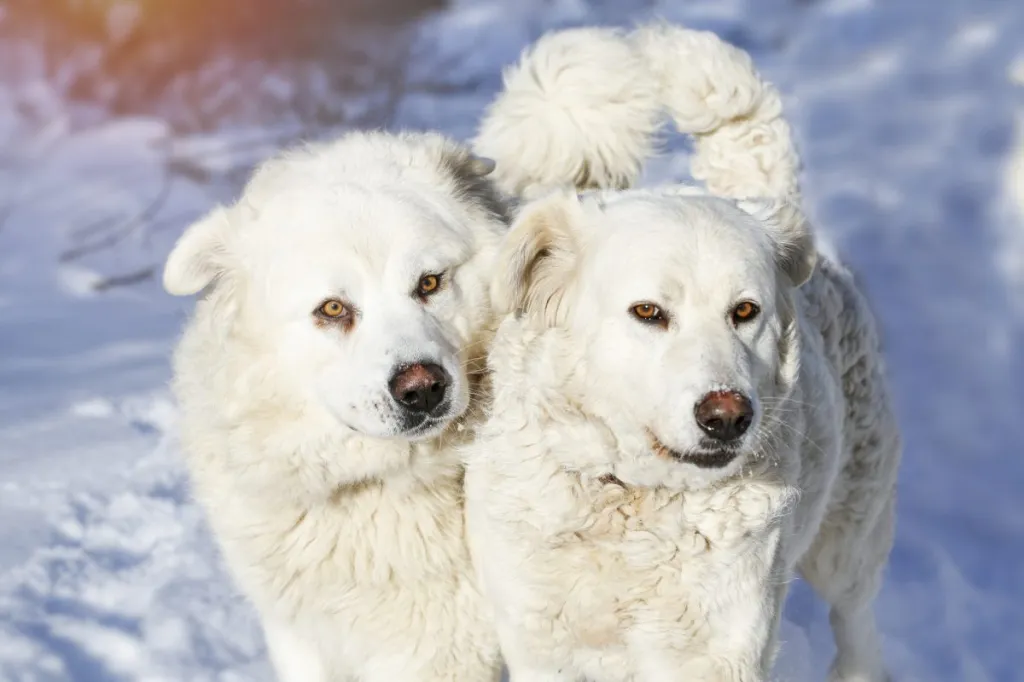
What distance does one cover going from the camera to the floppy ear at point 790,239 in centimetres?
313

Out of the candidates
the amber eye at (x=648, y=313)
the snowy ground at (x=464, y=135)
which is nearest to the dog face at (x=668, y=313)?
the amber eye at (x=648, y=313)

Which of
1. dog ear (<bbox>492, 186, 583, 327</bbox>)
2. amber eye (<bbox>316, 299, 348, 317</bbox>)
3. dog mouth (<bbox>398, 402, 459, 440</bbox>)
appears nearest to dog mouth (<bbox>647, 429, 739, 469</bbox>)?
dog ear (<bbox>492, 186, 583, 327</bbox>)

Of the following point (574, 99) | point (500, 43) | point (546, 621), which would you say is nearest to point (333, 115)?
point (500, 43)

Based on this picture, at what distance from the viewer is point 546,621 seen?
3.00 metres

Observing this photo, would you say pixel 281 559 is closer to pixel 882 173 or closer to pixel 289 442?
pixel 289 442

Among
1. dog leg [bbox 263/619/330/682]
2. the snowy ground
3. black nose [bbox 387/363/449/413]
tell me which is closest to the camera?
black nose [bbox 387/363/449/413]

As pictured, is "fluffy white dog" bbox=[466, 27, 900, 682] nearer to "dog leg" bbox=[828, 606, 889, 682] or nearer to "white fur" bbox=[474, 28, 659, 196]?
"white fur" bbox=[474, 28, 659, 196]

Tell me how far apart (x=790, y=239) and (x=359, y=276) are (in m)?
1.27

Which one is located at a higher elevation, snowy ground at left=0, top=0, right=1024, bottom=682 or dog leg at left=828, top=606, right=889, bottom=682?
snowy ground at left=0, top=0, right=1024, bottom=682

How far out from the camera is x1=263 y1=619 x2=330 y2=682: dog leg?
368 centimetres

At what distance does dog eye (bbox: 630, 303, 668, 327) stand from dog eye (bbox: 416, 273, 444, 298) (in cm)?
77

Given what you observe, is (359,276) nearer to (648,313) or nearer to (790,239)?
(648,313)

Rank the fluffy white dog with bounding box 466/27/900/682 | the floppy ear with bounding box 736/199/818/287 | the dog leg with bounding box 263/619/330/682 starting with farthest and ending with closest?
the dog leg with bounding box 263/619/330/682 < the floppy ear with bounding box 736/199/818/287 < the fluffy white dog with bounding box 466/27/900/682

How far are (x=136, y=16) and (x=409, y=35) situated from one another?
10.0 feet
